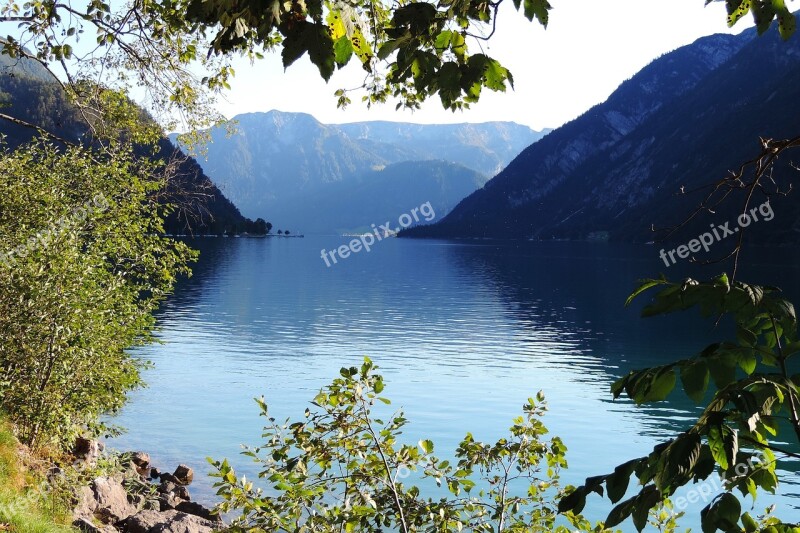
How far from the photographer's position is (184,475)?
68.9 ft

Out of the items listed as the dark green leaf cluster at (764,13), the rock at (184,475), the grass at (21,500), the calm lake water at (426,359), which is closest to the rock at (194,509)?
the calm lake water at (426,359)

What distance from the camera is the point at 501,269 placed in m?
122

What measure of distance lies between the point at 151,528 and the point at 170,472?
313 inches

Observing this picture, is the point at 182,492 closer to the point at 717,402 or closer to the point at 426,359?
the point at 717,402

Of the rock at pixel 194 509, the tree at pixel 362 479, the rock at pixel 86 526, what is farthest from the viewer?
the rock at pixel 194 509

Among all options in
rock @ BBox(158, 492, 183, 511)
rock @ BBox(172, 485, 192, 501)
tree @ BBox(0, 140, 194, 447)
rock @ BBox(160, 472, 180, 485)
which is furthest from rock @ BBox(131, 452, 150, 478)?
tree @ BBox(0, 140, 194, 447)

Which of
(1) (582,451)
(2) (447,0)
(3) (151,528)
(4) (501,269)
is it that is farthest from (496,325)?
(4) (501,269)

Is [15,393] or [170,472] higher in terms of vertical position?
[15,393]

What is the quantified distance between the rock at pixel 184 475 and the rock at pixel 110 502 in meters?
3.95

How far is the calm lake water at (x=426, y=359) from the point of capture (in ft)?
87.2

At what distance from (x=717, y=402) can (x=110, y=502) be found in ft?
53.3

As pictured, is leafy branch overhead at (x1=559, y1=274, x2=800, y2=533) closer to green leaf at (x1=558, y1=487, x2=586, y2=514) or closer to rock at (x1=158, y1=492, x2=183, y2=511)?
green leaf at (x1=558, y1=487, x2=586, y2=514)

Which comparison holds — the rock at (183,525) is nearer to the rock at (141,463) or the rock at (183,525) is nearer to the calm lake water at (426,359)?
the calm lake water at (426,359)

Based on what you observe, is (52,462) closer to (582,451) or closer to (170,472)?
(170,472)
